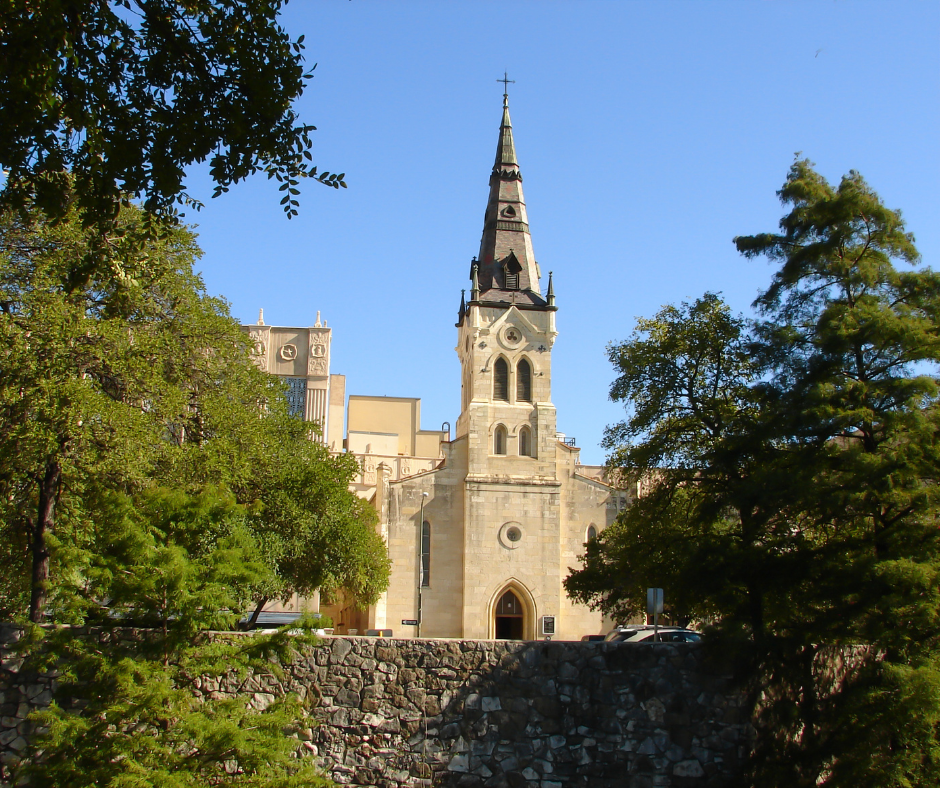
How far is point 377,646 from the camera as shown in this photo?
44.3 feet

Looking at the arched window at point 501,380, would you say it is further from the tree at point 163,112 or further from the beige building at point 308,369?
the tree at point 163,112

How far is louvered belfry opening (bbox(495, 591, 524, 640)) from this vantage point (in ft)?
127

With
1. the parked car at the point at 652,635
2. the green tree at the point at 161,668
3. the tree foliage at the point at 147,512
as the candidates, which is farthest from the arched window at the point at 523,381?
the green tree at the point at 161,668

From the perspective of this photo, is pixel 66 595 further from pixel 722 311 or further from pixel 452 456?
pixel 452 456

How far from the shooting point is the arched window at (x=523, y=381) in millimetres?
41688

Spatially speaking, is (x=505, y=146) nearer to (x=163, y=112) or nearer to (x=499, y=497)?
(x=499, y=497)

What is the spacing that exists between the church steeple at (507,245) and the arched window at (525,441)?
595 cm

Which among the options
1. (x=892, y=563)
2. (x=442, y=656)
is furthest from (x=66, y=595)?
(x=892, y=563)

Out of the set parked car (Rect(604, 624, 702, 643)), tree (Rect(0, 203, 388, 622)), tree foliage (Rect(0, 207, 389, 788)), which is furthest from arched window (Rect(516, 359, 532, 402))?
tree (Rect(0, 203, 388, 622))

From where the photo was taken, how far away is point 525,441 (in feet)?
135

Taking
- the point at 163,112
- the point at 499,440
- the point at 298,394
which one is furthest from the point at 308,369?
the point at 163,112

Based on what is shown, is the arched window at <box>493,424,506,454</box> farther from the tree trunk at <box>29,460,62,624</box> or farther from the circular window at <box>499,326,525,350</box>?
the tree trunk at <box>29,460,62,624</box>

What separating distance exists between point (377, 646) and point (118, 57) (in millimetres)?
8523

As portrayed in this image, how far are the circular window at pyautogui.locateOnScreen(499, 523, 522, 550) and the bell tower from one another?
88.3 inches
